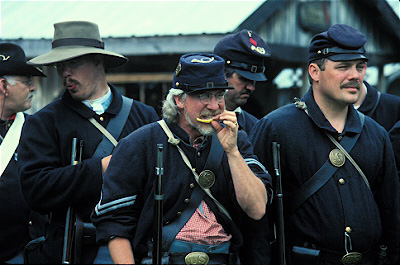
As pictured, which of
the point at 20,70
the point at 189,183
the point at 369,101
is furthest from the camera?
the point at 369,101

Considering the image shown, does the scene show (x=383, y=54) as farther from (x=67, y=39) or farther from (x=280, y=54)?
(x=67, y=39)

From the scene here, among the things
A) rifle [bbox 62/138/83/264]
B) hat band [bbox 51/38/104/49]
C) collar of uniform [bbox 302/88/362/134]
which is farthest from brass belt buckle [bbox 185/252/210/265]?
hat band [bbox 51/38/104/49]

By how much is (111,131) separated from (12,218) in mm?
1265

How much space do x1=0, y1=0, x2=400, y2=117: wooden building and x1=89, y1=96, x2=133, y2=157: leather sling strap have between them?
14.0ft

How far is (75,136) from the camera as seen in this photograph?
4.15 meters

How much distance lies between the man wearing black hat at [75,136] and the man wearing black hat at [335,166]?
1097mm

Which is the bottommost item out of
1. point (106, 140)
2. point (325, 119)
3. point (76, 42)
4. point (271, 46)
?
point (106, 140)

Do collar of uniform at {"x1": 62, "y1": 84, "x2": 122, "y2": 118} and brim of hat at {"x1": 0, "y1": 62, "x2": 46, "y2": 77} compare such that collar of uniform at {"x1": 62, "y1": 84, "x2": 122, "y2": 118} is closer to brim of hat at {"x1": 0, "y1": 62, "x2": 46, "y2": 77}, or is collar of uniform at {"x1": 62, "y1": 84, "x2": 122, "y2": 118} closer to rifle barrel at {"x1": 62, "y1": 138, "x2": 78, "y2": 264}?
rifle barrel at {"x1": 62, "y1": 138, "x2": 78, "y2": 264}

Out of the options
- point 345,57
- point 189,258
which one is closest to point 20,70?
point 189,258

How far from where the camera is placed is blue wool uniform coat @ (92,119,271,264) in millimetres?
3506

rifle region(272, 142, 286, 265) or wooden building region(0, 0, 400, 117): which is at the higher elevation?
wooden building region(0, 0, 400, 117)

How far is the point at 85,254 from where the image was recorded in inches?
157

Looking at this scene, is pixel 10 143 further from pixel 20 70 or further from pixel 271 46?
pixel 271 46

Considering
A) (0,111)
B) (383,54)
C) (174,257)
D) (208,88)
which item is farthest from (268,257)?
(383,54)
